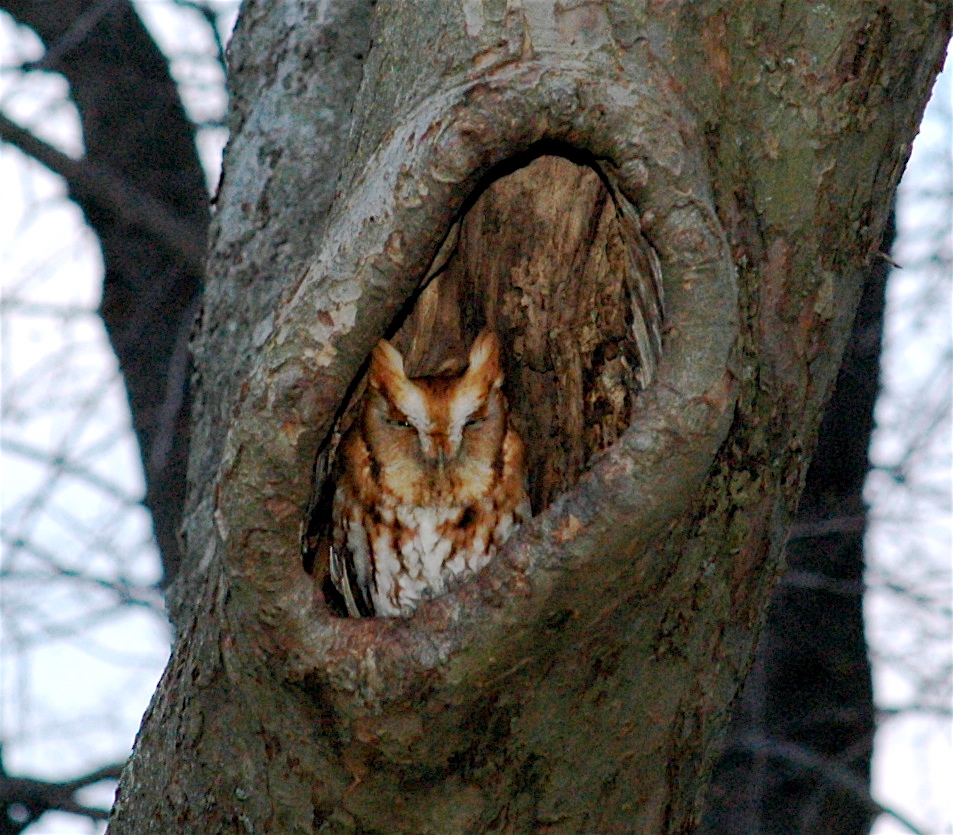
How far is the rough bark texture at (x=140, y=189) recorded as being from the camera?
4.22m

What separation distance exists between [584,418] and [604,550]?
0.43m

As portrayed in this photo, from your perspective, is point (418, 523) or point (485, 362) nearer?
point (485, 362)

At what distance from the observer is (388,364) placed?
6.99ft

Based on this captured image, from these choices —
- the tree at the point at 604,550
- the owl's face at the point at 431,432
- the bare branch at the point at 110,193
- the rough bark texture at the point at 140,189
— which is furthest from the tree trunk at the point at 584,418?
the rough bark texture at the point at 140,189

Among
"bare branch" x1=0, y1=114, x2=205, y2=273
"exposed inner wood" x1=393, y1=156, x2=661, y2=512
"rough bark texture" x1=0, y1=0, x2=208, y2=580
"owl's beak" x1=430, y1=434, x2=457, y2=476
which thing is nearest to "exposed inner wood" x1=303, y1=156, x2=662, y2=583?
"exposed inner wood" x1=393, y1=156, x2=661, y2=512

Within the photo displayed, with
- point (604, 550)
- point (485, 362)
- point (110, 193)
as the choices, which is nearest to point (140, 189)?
point (110, 193)

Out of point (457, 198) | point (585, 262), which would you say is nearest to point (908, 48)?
point (585, 262)

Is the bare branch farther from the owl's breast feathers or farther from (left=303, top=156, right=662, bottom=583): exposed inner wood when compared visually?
(left=303, top=156, right=662, bottom=583): exposed inner wood

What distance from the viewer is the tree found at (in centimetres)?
139

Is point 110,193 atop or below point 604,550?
atop

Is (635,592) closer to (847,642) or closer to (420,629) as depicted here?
(420,629)

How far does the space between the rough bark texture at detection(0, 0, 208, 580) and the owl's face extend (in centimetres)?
216

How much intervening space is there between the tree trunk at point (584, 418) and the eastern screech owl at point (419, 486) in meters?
0.40

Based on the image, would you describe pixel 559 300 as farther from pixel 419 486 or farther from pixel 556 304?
pixel 419 486
